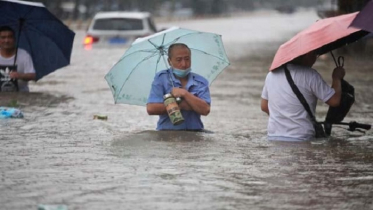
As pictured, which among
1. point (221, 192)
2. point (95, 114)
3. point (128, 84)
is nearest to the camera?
point (221, 192)

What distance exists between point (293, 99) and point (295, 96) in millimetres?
41

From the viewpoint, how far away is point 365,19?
9273 mm

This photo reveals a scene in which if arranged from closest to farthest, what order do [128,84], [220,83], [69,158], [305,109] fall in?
[69,158]
[305,109]
[128,84]
[220,83]

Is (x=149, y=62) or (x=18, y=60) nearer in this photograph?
(x=149, y=62)

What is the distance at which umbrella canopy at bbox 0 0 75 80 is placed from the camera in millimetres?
15031

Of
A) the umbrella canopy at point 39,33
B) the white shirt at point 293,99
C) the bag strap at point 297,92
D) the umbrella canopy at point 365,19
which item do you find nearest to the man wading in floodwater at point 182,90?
the white shirt at point 293,99

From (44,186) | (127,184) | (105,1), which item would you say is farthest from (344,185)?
(105,1)

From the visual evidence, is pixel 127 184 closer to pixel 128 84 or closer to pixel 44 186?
pixel 44 186

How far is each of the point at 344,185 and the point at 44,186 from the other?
230 cm

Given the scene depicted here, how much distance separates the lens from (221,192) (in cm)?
778

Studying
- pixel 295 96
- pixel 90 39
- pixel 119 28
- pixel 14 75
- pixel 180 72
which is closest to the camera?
pixel 295 96

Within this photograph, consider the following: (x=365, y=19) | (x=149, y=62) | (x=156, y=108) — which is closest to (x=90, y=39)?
(x=149, y=62)

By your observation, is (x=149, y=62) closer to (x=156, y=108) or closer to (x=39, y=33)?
(x=156, y=108)

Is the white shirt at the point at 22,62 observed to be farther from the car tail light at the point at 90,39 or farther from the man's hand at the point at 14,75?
the car tail light at the point at 90,39
